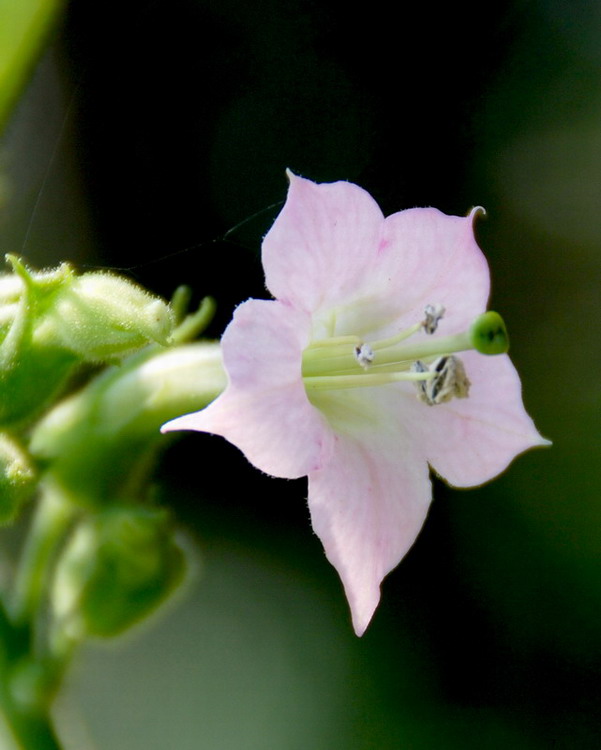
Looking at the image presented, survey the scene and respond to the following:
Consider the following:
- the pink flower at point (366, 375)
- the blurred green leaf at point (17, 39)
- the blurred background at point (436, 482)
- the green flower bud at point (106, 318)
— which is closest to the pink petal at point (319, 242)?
the pink flower at point (366, 375)

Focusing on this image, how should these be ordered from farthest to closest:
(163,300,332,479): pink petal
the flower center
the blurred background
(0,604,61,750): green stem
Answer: the blurred background, (0,604,61,750): green stem, the flower center, (163,300,332,479): pink petal

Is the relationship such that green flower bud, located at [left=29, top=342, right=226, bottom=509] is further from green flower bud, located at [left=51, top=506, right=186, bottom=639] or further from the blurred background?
the blurred background

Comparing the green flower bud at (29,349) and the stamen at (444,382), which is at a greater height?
the green flower bud at (29,349)

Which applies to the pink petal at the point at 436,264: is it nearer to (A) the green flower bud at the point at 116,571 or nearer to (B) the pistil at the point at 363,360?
(B) the pistil at the point at 363,360

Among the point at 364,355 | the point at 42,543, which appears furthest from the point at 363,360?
the point at 42,543

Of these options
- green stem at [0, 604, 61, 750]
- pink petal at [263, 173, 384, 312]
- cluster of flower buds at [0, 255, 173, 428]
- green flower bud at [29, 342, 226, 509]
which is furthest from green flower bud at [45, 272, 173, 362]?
green stem at [0, 604, 61, 750]

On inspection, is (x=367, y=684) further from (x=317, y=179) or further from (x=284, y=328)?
(x=284, y=328)

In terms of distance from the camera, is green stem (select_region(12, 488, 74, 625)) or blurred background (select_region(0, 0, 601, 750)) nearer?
green stem (select_region(12, 488, 74, 625))
